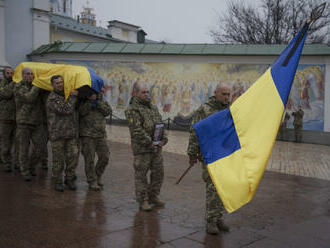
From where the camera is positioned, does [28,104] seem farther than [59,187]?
Yes

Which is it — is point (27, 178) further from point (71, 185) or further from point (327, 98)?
point (327, 98)

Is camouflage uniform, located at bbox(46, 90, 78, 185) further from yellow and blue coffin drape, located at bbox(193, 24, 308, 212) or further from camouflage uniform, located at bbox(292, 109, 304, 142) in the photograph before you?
camouflage uniform, located at bbox(292, 109, 304, 142)

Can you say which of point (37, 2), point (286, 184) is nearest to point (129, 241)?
point (286, 184)

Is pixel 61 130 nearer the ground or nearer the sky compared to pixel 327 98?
nearer the ground

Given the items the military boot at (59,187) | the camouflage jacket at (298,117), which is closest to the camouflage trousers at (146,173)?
the military boot at (59,187)

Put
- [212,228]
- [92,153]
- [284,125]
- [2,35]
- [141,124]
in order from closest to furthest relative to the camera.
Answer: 1. [212,228]
2. [141,124]
3. [92,153]
4. [284,125]
5. [2,35]

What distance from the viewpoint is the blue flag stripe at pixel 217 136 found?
13.8 ft

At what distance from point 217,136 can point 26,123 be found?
4.16 metres

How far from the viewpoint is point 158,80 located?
67.8 feet

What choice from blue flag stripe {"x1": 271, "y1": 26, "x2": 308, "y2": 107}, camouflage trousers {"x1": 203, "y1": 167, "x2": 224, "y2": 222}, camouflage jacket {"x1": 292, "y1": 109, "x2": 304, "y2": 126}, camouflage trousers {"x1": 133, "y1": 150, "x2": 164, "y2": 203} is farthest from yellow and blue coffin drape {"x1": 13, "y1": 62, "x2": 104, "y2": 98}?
camouflage jacket {"x1": 292, "y1": 109, "x2": 304, "y2": 126}

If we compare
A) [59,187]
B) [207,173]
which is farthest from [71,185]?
[207,173]

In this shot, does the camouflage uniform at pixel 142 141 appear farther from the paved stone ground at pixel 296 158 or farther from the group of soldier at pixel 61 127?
the paved stone ground at pixel 296 158

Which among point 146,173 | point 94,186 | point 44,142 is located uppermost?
point 44,142

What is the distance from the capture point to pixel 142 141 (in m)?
5.30
